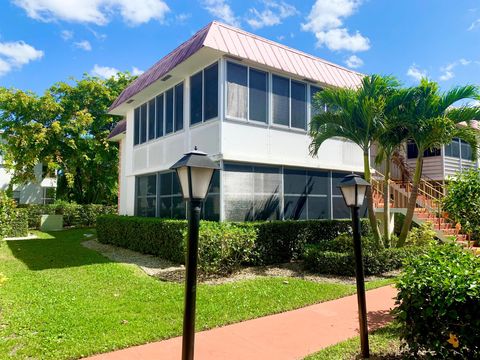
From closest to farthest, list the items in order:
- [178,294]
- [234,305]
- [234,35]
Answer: [234,305], [178,294], [234,35]

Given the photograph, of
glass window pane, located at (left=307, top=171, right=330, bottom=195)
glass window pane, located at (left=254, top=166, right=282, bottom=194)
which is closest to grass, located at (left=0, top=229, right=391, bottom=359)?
glass window pane, located at (left=254, top=166, right=282, bottom=194)

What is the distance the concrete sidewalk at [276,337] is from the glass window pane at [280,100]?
22.5 feet

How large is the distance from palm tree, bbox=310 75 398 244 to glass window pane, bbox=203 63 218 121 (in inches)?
122

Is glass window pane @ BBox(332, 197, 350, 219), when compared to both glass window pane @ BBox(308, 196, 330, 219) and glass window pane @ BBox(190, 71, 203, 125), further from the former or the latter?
glass window pane @ BBox(190, 71, 203, 125)

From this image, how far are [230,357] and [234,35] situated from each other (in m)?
9.27

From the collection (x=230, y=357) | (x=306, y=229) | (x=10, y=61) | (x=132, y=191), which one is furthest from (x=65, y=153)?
(x=230, y=357)

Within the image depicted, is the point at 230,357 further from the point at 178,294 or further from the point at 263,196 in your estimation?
the point at 263,196

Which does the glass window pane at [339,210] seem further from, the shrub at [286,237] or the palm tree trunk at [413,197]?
the palm tree trunk at [413,197]

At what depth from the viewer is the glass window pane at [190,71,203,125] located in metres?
11.8

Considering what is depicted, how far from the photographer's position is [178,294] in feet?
23.1

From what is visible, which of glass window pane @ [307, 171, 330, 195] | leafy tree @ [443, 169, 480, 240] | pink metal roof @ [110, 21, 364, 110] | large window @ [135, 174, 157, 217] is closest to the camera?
leafy tree @ [443, 169, 480, 240]

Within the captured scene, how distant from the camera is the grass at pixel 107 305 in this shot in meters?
4.76

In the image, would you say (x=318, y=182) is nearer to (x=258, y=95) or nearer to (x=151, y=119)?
(x=258, y=95)

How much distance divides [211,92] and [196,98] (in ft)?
2.98
